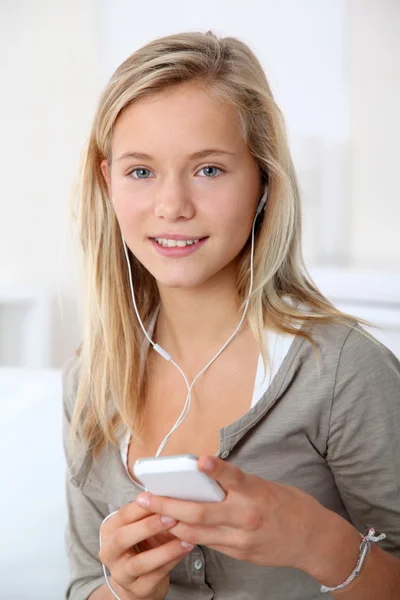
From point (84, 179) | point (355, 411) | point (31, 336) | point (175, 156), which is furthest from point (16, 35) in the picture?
point (355, 411)

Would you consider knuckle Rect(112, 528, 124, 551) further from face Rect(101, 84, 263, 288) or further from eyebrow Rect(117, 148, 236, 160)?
eyebrow Rect(117, 148, 236, 160)

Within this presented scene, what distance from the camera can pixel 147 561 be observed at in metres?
1.03

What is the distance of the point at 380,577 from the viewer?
106 centimetres

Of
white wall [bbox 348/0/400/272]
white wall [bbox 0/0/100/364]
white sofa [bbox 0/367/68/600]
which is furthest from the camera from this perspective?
white wall [bbox 0/0/100/364]

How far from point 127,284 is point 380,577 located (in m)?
0.65

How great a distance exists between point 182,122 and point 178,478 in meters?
0.54

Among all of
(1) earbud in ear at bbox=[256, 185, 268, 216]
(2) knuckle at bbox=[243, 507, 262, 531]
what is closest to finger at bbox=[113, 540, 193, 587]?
(2) knuckle at bbox=[243, 507, 262, 531]

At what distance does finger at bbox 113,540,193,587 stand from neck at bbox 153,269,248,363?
1.24 feet

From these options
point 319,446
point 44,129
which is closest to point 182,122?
point 319,446

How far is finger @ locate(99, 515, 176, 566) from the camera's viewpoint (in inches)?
38.4

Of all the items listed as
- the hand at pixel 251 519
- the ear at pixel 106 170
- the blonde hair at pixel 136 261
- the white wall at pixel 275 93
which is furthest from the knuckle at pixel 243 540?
the white wall at pixel 275 93

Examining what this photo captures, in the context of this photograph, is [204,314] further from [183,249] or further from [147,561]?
[147,561]

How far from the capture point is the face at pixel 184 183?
1.17m

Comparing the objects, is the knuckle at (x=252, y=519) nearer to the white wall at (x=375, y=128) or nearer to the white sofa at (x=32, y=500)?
the white sofa at (x=32, y=500)
